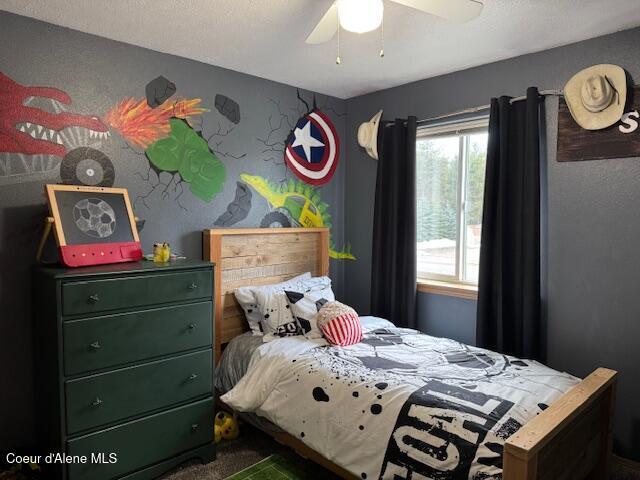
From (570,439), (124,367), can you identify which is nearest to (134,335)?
(124,367)

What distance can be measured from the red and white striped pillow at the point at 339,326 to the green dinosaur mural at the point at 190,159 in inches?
44.2

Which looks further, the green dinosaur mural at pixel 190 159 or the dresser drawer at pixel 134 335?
the green dinosaur mural at pixel 190 159

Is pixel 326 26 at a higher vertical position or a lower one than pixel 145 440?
higher

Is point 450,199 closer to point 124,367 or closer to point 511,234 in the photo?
point 511,234

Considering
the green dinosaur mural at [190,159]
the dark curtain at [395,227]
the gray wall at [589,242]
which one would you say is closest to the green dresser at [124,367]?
the green dinosaur mural at [190,159]

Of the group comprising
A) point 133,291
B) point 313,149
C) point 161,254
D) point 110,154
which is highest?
point 313,149

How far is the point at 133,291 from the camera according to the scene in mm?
2104

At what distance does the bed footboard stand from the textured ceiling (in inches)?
70.8

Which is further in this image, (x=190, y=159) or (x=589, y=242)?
(x=190, y=159)

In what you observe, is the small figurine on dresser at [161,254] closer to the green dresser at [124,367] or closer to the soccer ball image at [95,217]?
the green dresser at [124,367]

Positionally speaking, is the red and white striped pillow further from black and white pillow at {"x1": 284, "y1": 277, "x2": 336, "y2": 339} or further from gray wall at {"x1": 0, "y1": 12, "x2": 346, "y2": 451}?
gray wall at {"x1": 0, "y1": 12, "x2": 346, "y2": 451}

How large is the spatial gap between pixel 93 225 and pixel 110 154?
1.59 feet

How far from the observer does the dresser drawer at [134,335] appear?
1.94m

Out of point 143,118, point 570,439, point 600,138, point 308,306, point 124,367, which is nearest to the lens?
point 570,439
